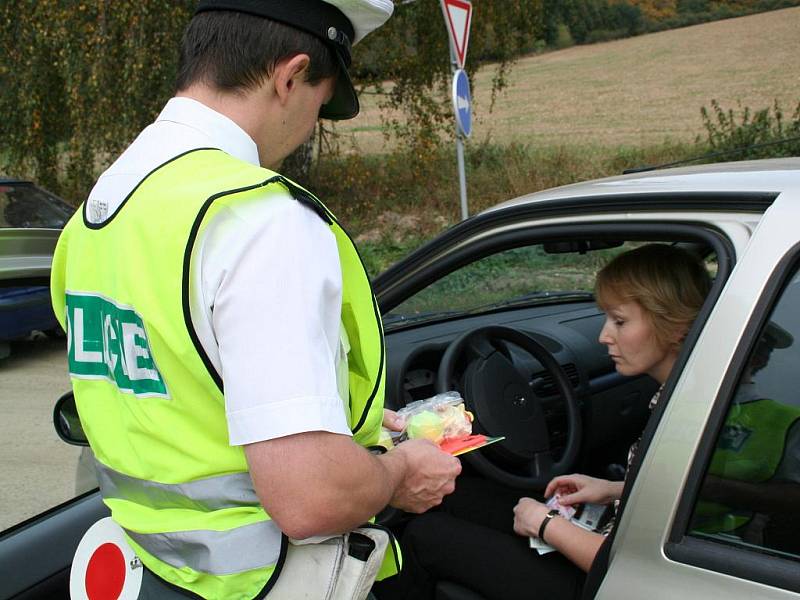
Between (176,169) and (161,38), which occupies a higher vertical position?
(161,38)

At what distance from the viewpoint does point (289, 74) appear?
134cm

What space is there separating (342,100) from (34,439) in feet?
12.9

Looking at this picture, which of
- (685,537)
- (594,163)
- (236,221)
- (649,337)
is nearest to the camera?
Answer: (236,221)

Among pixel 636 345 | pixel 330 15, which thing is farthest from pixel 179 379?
pixel 636 345

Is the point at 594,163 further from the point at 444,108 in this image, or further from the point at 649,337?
the point at 649,337

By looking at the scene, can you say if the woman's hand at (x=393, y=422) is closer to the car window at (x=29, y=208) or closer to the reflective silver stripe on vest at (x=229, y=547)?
the reflective silver stripe on vest at (x=229, y=547)

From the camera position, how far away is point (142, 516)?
52.0 inches

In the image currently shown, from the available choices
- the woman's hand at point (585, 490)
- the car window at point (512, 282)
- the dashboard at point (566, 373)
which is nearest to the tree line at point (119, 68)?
the car window at point (512, 282)

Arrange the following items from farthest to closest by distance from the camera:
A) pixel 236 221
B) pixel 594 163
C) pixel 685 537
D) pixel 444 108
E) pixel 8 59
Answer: pixel 594 163
pixel 444 108
pixel 8 59
pixel 685 537
pixel 236 221

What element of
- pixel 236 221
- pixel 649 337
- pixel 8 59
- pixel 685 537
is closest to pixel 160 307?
pixel 236 221

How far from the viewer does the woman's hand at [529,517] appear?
6.15 feet

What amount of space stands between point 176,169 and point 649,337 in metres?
1.20

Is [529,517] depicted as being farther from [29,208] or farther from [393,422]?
[29,208]

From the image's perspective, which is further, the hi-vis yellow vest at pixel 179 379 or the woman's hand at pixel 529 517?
the woman's hand at pixel 529 517
